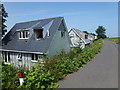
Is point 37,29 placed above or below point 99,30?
below

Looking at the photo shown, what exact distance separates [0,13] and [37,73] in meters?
15.1

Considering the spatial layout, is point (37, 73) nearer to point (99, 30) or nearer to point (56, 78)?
point (56, 78)

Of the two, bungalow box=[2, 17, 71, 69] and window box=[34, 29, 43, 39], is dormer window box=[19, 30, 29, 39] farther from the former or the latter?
window box=[34, 29, 43, 39]

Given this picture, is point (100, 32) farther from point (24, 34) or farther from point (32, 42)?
point (32, 42)

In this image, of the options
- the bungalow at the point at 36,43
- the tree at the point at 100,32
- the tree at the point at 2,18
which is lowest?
the bungalow at the point at 36,43

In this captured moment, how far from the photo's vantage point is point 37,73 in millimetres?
4551

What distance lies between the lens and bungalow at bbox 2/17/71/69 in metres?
11.4

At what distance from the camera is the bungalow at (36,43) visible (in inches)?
449

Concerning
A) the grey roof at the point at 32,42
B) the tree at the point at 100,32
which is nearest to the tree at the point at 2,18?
the grey roof at the point at 32,42

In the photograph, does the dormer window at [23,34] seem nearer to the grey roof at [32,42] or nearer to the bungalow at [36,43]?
the bungalow at [36,43]

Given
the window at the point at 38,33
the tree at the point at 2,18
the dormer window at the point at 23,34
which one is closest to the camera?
the window at the point at 38,33

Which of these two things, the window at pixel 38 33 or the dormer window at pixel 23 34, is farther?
the dormer window at pixel 23 34

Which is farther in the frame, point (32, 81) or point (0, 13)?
point (0, 13)

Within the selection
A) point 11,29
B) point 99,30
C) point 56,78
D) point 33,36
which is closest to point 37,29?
point 33,36
